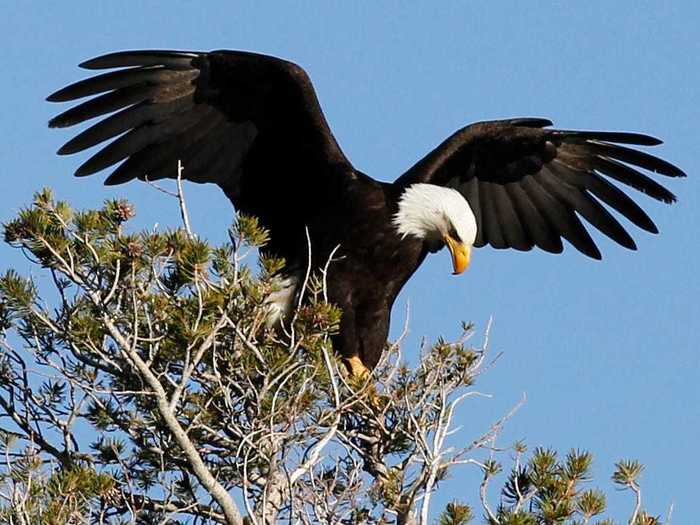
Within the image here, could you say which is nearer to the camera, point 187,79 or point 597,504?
point 597,504

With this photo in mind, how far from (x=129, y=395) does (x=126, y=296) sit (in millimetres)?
353

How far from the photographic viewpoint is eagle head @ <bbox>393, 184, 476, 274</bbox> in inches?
301

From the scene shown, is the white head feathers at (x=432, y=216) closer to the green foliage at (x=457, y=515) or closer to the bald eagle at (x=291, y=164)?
the bald eagle at (x=291, y=164)

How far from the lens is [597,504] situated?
5.21 meters

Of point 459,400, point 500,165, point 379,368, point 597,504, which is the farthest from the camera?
point 500,165

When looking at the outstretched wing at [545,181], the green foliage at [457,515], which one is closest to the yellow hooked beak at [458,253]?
the outstretched wing at [545,181]

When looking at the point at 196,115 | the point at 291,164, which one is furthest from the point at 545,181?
the point at 196,115

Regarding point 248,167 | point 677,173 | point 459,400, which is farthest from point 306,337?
point 677,173

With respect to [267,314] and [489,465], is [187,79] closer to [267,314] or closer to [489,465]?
[267,314]

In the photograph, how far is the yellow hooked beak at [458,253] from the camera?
25.0 feet

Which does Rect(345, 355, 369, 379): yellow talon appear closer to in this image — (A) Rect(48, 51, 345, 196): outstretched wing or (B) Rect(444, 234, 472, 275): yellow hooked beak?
(B) Rect(444, 234, 472, 275): yellow hooked beak

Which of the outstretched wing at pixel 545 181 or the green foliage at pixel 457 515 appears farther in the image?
the outstretched wing at pixel 545 181

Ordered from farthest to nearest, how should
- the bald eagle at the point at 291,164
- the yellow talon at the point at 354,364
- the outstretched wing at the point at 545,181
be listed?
the outstretched wing at the point at 545,181 → the bald eagle at the point at 291,164 → the yellow talon at the point at 354,364

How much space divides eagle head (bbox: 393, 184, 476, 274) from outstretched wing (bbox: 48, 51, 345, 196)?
1.44 feet
